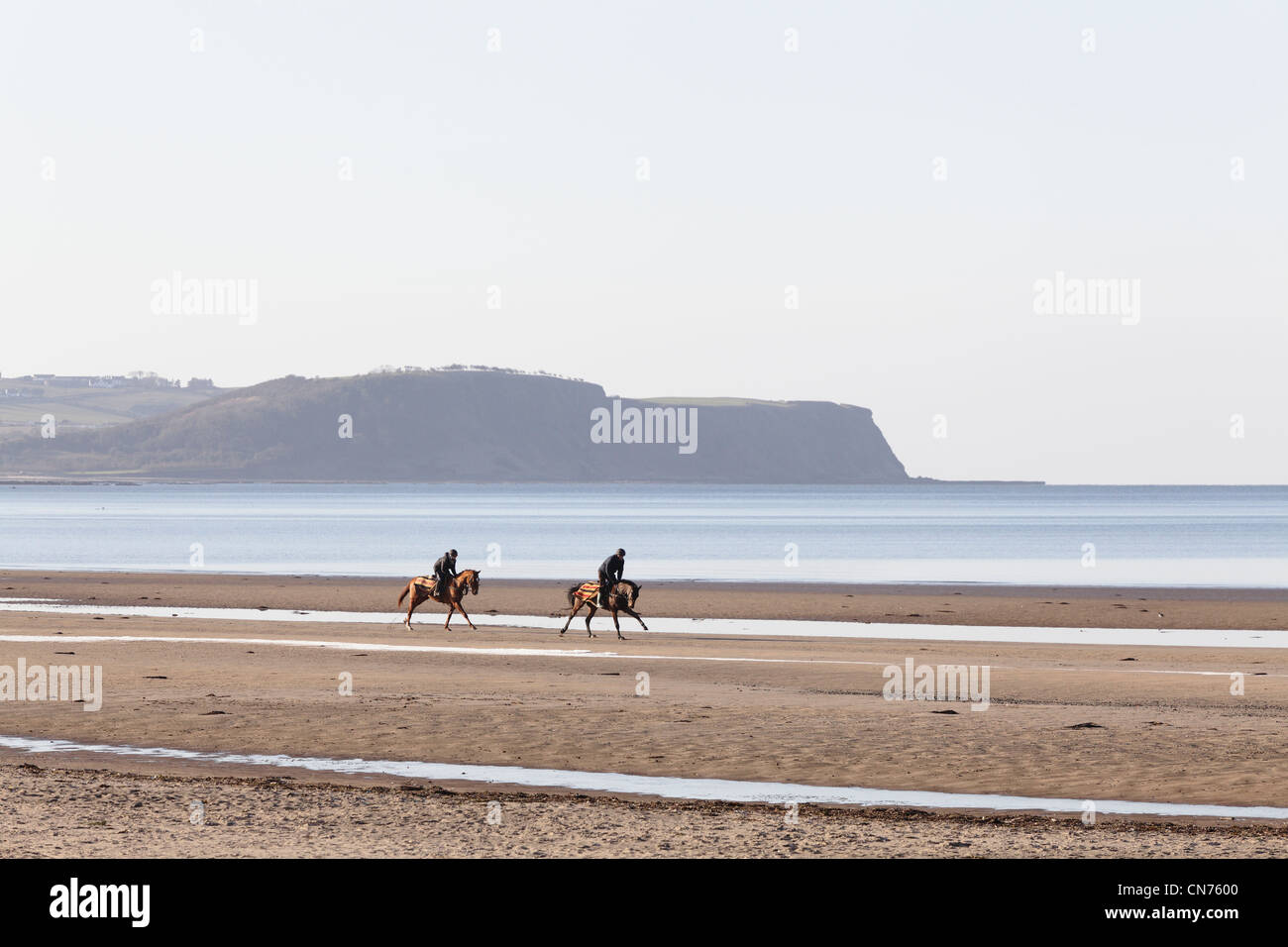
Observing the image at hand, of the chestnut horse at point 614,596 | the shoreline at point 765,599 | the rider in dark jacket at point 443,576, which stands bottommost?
the shoreline at point 765,599

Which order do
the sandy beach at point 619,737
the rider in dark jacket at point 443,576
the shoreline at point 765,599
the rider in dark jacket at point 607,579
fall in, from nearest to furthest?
1. the sandy beach at point 619,737
2. the rider in dark jacket at point 607,579
3. the rider in dark jacket at point 443,576
4. the shoreline at point 765,599

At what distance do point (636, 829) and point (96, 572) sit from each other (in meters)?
51.7

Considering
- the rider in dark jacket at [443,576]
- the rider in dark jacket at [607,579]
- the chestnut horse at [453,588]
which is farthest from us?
the rider in dark jacket at [443,576]

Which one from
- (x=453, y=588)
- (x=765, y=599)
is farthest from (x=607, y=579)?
(x=765, y=599)

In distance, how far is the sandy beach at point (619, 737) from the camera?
11258mm

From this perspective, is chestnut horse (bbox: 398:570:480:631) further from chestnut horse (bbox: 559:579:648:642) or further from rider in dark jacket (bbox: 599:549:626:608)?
rider in dark jacket (bbox: 599:549:626:608)

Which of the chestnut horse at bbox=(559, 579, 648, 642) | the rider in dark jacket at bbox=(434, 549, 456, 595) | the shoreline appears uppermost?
the rider in dark jacket at bbox=(434, 549, 456, 595)

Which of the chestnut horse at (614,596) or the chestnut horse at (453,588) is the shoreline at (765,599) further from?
the chestnut horse at (614,596)

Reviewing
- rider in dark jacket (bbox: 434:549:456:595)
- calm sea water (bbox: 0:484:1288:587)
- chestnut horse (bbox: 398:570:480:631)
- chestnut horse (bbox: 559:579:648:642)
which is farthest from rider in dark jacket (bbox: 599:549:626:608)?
calm sea water (bbox: 0:484:1288:587)

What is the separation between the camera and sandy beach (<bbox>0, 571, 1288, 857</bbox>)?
11258 millimetres

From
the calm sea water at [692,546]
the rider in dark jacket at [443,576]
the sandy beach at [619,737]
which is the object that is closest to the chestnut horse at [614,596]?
the sandy beach at [619,737]

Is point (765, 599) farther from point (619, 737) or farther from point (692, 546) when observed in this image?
point (692, 546)
